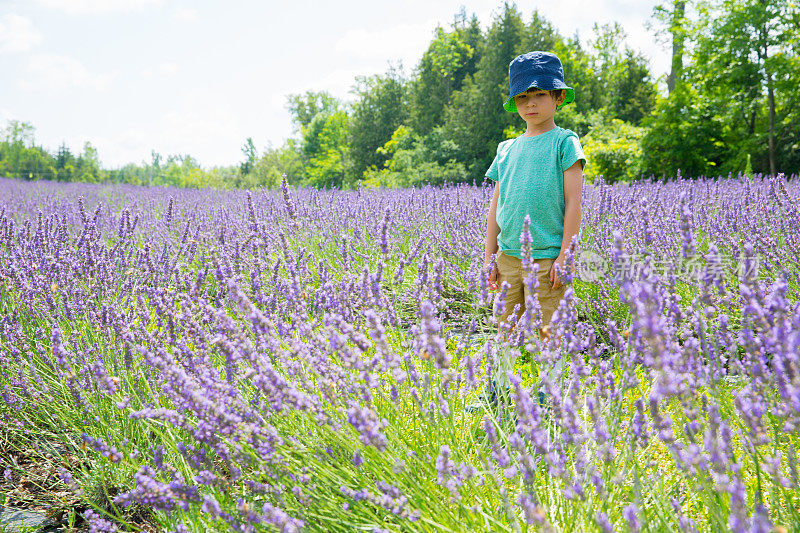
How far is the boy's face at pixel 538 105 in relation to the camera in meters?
2.26

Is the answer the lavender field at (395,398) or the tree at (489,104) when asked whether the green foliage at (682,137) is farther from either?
the lavender field at (395,398)

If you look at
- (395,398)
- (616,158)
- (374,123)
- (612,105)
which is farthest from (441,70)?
(395,398)

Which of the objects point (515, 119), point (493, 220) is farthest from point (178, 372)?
point (515, 119)

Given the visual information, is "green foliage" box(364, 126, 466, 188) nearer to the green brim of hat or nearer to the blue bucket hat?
the green brim of hat

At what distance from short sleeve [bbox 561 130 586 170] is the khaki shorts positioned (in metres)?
0.43

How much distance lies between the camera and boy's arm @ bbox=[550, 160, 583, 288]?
2092 mm

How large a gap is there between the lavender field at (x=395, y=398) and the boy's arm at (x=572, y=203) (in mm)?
253

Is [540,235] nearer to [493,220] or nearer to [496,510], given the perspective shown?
[493,220]

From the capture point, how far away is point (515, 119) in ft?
48.9

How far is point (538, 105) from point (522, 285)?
0.84 m

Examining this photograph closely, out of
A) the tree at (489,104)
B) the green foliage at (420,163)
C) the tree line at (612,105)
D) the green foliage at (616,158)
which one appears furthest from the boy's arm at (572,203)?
the tree at (489,104)

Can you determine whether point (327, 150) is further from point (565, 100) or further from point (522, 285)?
point (522, 285)

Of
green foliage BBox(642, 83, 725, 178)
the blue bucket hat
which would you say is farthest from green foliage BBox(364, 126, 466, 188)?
the blue bucket hat

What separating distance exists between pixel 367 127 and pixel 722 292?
20034mm
